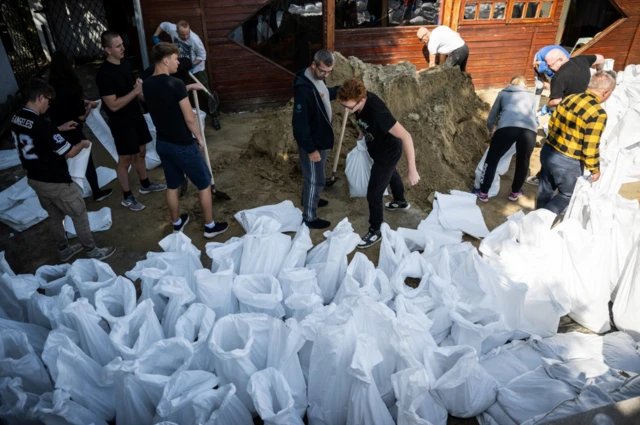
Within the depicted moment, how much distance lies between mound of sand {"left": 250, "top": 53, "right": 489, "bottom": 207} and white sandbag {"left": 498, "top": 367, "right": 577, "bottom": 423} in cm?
236

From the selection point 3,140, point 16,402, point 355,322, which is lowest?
point 3,140

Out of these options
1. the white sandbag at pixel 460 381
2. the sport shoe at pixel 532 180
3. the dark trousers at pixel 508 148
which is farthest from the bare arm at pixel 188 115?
the sport shoe at pixel 532 180

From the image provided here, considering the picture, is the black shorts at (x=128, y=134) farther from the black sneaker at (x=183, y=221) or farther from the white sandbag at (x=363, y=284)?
the white sandbag at (x=363, y=284)

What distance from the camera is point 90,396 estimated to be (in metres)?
2.22

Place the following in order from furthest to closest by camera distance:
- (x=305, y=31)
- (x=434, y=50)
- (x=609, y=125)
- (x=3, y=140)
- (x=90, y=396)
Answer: (x=305, y=31) < (x=434, y=50) < (x=3, y=140) < (x=609, y=125) < (x=90, y=396)

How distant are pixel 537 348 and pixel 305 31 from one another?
301 inches

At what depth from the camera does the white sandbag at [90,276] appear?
2662 mm

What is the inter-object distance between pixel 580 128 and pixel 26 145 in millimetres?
4081

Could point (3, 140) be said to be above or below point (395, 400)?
below

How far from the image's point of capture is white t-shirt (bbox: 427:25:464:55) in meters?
6.89

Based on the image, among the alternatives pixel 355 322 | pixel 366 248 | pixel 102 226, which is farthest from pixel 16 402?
pixel 366 248

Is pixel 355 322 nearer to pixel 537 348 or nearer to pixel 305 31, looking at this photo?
pixel 537 348

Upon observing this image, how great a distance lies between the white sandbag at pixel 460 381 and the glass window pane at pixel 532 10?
285 inches

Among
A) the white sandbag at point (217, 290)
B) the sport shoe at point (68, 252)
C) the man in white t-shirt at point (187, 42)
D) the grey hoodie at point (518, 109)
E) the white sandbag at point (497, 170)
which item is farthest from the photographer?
the man in white t-shirt at point (187, 42)
